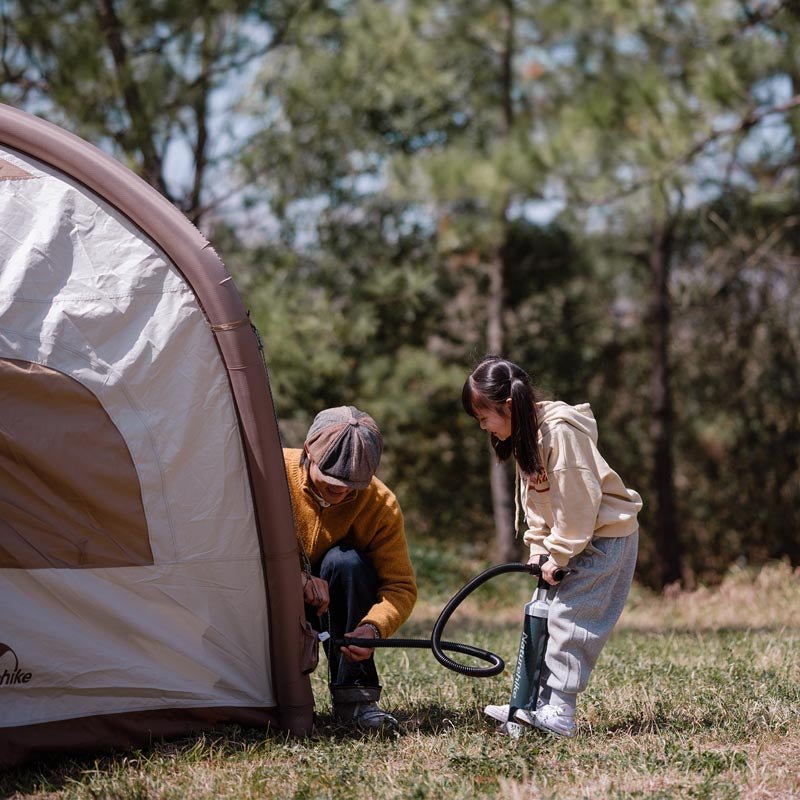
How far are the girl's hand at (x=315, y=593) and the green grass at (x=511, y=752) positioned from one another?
1.39 feet

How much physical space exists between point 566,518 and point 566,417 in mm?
327

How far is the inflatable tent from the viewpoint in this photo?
11.2 feet

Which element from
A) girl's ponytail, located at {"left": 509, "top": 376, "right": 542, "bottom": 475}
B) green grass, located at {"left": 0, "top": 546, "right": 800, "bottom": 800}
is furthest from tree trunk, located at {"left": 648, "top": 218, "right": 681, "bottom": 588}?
girl's ponytail, located at {"left": 509, "top": 376, "right": 542, "bottom": 475}

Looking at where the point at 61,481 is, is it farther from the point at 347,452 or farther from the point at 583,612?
the point at 583,612

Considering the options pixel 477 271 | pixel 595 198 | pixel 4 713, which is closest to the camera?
pixel 4 713

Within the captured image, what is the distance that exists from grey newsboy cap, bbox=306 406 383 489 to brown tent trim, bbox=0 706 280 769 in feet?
2.76

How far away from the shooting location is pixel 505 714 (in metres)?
3.63

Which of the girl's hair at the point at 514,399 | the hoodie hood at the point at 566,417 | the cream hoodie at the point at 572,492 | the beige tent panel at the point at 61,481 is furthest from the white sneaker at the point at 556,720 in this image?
the beige tent panel at the point at 61,481

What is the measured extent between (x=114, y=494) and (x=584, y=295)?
10.0 m

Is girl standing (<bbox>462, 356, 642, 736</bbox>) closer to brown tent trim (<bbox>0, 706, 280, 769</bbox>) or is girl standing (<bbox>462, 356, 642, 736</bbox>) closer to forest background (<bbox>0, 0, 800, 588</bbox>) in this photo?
brown tent trim (<bbox>0, 706, 280, 769</bbox>)

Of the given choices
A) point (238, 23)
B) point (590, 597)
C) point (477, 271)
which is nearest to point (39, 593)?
point (590, 597)

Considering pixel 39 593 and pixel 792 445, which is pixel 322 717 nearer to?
pixel 39 593

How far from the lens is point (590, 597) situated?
3.54 metres

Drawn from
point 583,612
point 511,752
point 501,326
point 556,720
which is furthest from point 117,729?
point 501,326
